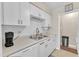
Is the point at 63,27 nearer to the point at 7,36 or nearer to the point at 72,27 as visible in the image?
the point at 72,27

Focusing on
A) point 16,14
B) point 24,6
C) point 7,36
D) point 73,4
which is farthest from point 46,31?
point 7,36

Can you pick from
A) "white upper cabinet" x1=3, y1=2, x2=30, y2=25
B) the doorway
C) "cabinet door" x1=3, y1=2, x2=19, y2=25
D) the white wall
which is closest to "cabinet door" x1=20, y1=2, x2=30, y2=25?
"white upper cabinet" x1=3, y1=2, x2=30, y2=25

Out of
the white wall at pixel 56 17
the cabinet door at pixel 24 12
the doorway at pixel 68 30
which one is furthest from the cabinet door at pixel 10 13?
the doorway at pixel 68 30

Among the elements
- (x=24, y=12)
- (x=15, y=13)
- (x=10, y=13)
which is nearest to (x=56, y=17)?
(x=24, y=12)

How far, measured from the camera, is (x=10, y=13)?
5.55 ft

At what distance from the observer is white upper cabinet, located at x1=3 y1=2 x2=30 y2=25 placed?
158 centimetres

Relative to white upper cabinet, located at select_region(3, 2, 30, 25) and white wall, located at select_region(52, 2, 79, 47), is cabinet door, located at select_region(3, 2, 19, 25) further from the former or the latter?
white wall, located at select_region(52, 2, 79, 47)

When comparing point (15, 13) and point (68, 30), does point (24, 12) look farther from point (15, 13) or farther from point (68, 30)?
point (68, 30)

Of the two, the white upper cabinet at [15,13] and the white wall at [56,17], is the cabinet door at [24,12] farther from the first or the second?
the white wall at [56,17]

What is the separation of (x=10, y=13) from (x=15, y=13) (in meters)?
0.17

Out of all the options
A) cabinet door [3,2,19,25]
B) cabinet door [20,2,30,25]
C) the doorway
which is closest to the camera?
cabinet door [3,2,19,25]

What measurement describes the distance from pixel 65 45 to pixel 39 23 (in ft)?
7.67

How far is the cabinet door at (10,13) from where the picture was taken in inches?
61.7

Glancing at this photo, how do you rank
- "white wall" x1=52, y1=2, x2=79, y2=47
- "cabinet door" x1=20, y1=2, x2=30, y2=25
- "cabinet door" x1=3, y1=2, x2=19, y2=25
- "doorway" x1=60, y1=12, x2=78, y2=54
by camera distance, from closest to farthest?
"cabinet door" x1=3, y1=2, x2=19, y2=25 < "cabinet door" x1=20, y1=2, x2=30, y2=25 < "white wall" x1=52, y1=2, x2=79, y2=47 < "doorway" x1=60, y1=12, x2=78, y2=54
